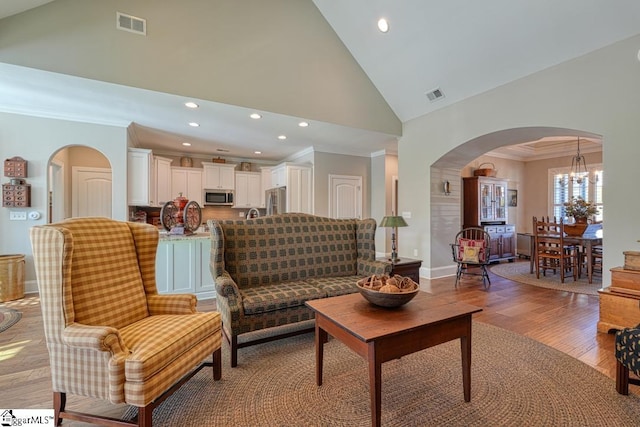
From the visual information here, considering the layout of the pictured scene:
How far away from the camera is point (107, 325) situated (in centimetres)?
172

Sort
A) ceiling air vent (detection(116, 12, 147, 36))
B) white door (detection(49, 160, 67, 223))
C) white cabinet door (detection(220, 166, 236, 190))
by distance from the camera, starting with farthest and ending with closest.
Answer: white cabinet door (detection(220, 166, 236, 190))
white door (detection(49, 160, 67, 223))
ceiling air vent (detection(116, 12, 147, 36))

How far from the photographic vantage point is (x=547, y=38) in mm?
3277

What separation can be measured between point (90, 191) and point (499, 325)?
24.2 feet

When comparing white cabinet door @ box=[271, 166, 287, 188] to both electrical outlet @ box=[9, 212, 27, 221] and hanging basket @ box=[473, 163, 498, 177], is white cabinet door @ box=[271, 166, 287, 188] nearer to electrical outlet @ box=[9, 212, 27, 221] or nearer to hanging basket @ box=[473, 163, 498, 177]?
electrical outlet @ box=[9, 212, 27, 221]

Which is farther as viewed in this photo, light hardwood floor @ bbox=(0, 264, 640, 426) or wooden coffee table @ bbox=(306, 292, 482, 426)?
light hardwood floor @ bbox=(0, 264, 640, 426)

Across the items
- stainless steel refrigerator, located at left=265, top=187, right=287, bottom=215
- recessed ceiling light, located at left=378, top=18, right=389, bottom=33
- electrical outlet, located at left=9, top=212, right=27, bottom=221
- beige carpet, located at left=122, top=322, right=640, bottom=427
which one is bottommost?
beige carpet, located at left=122, top=322, right=640, bottom=427

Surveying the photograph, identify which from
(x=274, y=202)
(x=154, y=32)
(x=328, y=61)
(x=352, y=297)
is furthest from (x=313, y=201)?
(x=352, y=297)

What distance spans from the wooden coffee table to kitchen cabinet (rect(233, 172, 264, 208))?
18.1 ft

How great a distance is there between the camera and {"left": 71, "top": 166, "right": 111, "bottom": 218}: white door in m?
5.79

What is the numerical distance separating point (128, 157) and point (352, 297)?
15.3ft

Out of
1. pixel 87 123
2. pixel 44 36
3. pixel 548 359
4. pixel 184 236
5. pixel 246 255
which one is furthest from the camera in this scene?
pixel 87 123

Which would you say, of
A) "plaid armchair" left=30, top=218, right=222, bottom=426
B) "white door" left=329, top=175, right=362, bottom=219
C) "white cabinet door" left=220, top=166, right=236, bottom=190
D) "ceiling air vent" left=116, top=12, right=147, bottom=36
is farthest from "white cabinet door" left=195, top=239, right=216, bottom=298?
"white door" left=329, top=175, right=362, bottom=219

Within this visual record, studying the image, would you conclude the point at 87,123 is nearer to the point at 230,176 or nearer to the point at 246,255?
the point at 230,176

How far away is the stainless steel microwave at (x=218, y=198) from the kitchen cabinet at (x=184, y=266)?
302cm
